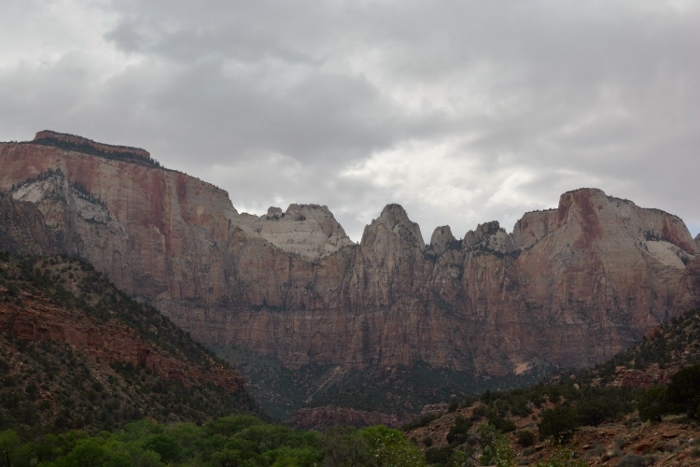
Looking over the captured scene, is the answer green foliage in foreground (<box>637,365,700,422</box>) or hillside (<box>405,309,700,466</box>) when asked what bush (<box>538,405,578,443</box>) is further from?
green foliage in foreground (<box>637,365,700,422</box>)

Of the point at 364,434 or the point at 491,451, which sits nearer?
the point at 491,451

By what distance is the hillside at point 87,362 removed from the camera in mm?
78500

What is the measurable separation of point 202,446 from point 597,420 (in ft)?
120

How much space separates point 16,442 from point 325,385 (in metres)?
134

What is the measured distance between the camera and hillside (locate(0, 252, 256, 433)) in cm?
7850

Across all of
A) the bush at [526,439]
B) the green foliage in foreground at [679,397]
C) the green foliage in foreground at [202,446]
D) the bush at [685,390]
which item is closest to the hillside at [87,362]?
the green foliage in foreground at [202,446]

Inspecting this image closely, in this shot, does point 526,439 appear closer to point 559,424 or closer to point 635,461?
point 559,424

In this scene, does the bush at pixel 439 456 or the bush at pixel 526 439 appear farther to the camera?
the bush at pixel 439 456

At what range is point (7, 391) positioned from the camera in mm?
75625

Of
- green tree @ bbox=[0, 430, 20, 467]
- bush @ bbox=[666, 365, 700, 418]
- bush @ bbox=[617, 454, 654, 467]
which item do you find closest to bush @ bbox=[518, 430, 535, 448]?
bush @ bbox=[666, 365, 700, 418]

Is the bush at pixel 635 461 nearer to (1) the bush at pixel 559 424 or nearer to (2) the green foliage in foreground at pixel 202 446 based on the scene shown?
(2) the green foliage in foreground at pixel 202 446

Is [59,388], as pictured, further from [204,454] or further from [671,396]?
[671,396]

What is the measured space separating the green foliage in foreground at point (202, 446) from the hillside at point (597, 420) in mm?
8179

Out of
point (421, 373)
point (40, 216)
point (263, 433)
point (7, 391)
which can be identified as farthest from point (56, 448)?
point (421, 373)
